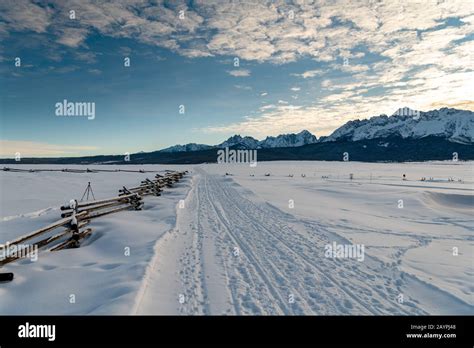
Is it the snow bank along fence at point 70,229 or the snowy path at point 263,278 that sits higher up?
the snow bank along fence at point 70,229

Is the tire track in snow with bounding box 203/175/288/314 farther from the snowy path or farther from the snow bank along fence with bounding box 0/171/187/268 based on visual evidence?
the snow bank along fence with bounding box 0/171/187/268

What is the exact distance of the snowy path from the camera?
199 inches

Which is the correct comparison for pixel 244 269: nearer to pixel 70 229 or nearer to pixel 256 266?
pixel 256 266

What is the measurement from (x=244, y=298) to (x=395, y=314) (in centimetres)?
258

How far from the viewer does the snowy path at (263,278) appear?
5062 mm

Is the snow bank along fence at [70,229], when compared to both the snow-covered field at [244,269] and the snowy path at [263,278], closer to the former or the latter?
the snow-covered field at [244,269]

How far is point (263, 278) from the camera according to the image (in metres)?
6.22

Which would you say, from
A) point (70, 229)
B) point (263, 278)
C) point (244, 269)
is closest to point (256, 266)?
point (244, 269)

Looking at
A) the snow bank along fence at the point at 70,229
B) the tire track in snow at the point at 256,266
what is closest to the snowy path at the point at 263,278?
the tire track in snow at the point at 256,266

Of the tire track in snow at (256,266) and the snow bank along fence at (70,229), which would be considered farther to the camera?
the snow bank along fence at (70,229)

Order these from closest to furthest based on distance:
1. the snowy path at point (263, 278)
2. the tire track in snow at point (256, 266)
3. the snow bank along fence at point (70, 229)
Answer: the snowy path at point (263, 278), the tire track in snow at point (256, 266), the snow bank along fence at point (70, 229)

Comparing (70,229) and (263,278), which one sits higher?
(70,229)

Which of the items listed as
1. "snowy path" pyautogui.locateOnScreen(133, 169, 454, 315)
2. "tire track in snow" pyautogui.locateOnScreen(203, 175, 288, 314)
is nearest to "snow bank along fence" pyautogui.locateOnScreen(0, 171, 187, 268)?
"snowy path" pyautogui.locateOnScreen(133, 169, 454, 315)
